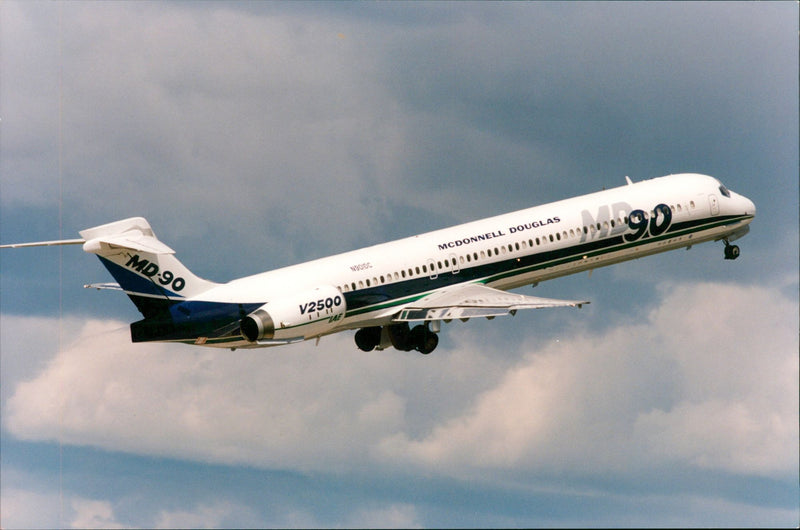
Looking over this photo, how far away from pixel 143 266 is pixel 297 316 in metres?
5.26

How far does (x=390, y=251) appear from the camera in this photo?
2057 inches

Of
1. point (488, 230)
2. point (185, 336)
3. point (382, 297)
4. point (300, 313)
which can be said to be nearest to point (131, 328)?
point (185, 336)

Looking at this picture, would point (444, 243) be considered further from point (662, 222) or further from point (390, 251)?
point (662, 222)

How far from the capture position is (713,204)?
6003cm

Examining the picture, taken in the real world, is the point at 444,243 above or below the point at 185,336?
above

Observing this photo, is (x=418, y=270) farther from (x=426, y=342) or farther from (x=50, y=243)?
(x=50, y=243)

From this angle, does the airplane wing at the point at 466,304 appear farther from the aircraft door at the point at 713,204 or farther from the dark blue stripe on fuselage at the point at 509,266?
the aircraft door at the point at 713,204

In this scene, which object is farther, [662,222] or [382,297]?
[662,222]

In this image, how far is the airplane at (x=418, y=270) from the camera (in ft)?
160

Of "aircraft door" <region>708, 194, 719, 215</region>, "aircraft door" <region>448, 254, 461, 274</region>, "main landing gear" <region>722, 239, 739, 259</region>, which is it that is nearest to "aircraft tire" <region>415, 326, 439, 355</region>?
"aircraft door" <region>448, 254, 461, 274</region>

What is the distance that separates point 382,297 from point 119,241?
9.44 m

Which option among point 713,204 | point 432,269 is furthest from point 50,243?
point 713,204

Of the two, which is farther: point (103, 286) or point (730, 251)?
point (730, 251)

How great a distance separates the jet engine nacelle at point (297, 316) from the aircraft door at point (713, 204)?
1754 cm
